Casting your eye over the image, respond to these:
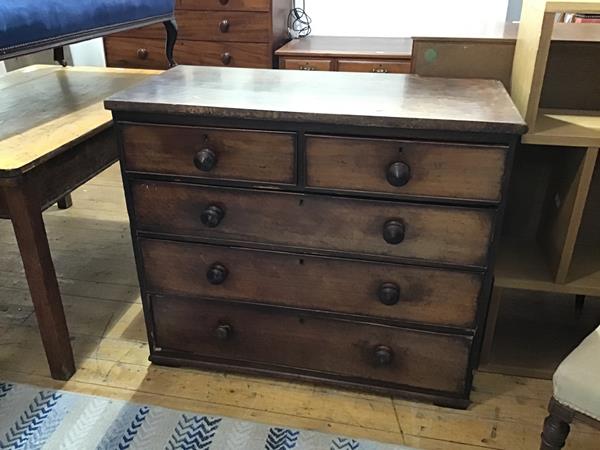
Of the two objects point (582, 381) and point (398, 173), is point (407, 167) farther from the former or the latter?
point (582, 381)

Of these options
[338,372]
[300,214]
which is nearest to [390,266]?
[300,214]

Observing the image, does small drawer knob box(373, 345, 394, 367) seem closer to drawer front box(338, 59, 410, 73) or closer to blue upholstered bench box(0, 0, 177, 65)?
blue upholstered bench box(0, 0, 177, 65)

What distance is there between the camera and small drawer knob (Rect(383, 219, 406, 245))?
1171mm

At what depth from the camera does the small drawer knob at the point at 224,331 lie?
140 cm

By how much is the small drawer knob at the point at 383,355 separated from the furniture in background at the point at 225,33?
1478 millimetres

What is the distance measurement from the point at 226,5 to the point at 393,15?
2.52 feet

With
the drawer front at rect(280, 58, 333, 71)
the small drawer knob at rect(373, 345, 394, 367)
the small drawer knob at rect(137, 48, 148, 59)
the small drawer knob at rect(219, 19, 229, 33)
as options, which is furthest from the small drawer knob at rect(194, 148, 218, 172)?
the small drawer knob at rect(137, 48, 148, 59)

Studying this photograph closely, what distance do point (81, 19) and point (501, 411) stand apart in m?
1.56

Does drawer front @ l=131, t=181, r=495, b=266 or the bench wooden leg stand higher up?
drawer front @ l=131, t=181, r=495, b=266

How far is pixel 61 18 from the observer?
1605 millimetres

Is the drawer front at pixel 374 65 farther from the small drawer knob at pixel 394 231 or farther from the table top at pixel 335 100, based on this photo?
the small drawer knob at pixel 394 231

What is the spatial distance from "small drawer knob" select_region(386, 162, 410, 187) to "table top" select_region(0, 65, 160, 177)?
0.76 m

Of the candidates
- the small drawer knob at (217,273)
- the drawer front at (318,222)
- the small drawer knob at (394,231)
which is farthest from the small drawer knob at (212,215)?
the small drawer knob at (394,231)

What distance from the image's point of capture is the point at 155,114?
1.19 meters
